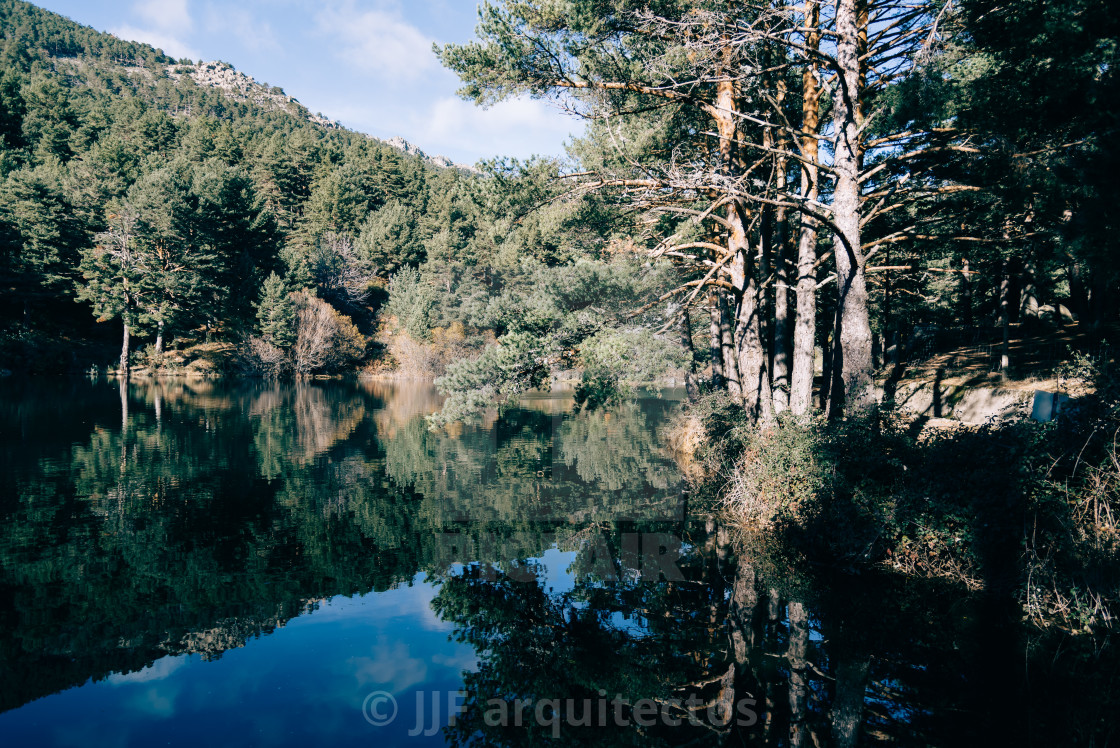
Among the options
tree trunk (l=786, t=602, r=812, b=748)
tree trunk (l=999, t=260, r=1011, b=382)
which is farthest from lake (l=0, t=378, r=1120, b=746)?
tree trunk (l=999, t=260, r=1011, b=382)

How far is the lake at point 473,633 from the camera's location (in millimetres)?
5168

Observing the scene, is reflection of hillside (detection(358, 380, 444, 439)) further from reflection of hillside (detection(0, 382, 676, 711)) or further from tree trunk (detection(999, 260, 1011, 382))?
tree trunk (detection(999, 260, 1011, 382))

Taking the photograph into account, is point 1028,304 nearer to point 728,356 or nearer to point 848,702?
point 728,356

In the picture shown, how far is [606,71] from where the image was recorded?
434 inches

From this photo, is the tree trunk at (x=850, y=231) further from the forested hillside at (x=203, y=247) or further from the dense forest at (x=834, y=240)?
the forested hillside at (x=203, y=247)

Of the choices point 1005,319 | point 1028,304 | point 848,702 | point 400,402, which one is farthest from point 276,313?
point 848,702

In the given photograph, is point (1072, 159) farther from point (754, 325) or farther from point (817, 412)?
point (754, 325)

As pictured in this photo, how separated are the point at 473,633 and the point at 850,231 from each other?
8.08m

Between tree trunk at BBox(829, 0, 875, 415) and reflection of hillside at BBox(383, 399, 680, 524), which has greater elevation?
tree trunk at BBox(829, 0, 875, 415)

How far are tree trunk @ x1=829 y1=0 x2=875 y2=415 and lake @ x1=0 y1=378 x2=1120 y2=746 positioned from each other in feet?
9.91

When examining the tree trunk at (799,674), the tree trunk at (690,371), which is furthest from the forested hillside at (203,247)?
the tree trunk at (799,674)

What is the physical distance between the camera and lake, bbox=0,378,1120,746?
5168 millimetres

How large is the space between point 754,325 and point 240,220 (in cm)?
A: 4708

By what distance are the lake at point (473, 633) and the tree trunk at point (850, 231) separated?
3021 mm
